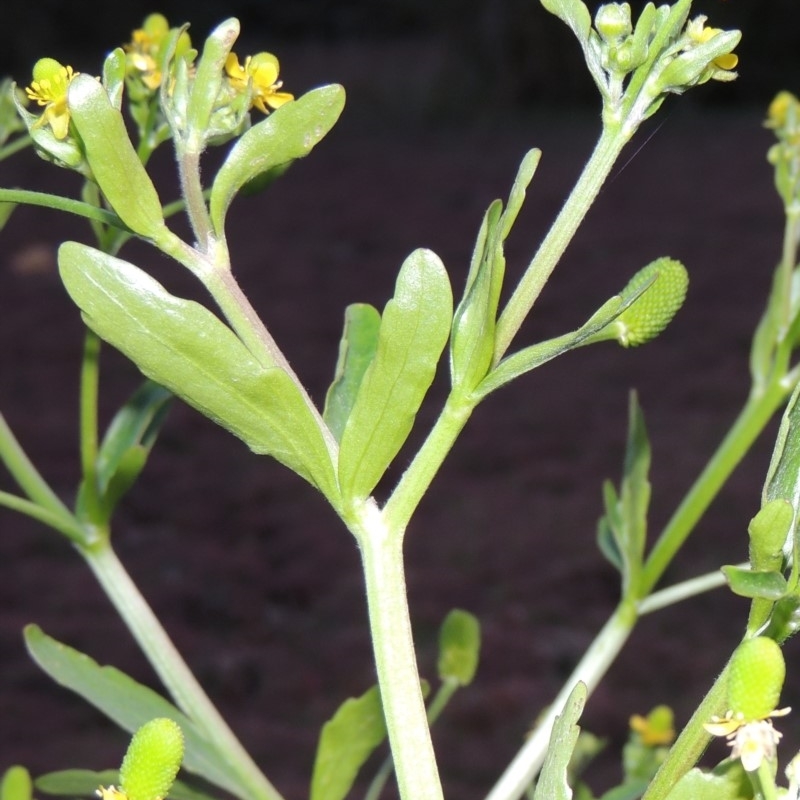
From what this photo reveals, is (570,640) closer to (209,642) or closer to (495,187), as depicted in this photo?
(209,642)

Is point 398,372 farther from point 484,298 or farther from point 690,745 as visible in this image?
point 690,745

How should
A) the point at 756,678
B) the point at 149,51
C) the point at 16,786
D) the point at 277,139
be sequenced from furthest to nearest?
the point at 149,51, the point at 16,786, the point at 277,139, the point at 756,678

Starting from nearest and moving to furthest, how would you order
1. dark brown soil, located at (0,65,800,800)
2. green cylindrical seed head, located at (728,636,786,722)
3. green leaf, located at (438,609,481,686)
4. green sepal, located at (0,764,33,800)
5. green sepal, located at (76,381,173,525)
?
green cylindrical seed head, located at (728,636,786,722)
green sepal, located at (0,764,33,800)
green sepal, located at (76,381,173,525)
green leaf, located at (438,609,481,686)
dark brown soil, located at (0,65,800,800)

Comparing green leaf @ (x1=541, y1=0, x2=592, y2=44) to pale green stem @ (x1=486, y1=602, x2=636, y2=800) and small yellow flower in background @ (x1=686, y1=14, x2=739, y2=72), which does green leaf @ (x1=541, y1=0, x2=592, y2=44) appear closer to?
small yellow flower in background @ (x1=686, y1=14, x2=739, y2=72)

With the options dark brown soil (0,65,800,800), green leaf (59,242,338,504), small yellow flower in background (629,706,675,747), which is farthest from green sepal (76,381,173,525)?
dark brown soil (0,65,800,800)

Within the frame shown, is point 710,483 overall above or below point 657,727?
above

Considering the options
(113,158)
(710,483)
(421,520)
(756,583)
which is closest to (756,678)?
(756,583)
